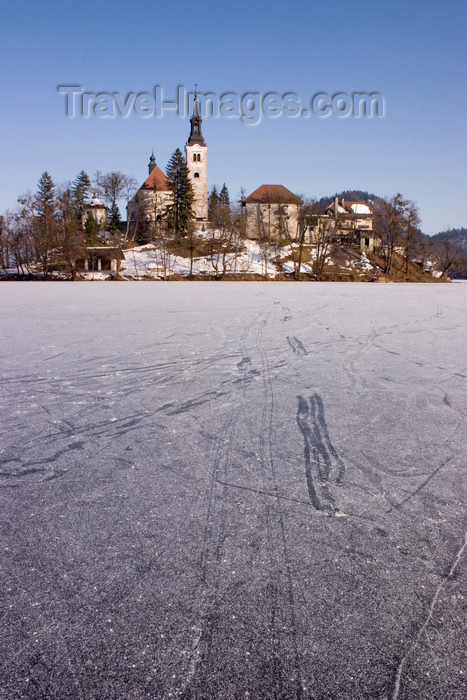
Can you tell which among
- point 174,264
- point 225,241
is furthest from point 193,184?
point 174,264

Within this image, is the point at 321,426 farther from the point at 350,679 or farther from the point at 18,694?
the point at 18,694

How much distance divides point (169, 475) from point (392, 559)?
149 centimetres

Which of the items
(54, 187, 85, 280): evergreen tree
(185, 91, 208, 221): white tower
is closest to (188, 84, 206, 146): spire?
(185, 91, 208, 221): white tower

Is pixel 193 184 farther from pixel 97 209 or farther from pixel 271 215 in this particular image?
pixel 97 209

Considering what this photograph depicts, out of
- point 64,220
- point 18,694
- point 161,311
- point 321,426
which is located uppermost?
point 64,220

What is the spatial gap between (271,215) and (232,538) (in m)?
84.2

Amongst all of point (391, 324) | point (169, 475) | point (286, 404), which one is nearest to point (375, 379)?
point (286, 404)

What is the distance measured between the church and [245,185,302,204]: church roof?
29.9ft

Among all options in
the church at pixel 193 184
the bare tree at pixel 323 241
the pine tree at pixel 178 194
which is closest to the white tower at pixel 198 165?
the church at pixel 193 184

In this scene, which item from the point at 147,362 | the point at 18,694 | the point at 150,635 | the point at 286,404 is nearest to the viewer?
the point at 18,694

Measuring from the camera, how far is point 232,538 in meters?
2.36

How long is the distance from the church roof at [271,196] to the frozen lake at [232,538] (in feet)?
256

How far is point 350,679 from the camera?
1586 millimetres

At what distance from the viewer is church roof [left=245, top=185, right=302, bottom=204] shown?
80.9 metres
